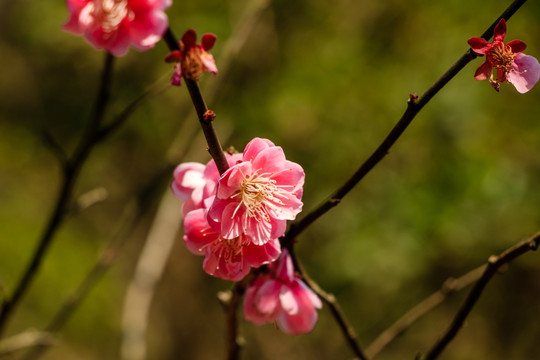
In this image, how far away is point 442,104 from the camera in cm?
142

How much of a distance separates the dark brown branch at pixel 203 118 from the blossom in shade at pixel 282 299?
13cm

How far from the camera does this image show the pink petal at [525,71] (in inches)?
20.1

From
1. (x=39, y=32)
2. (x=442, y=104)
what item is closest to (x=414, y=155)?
(x=442, y=104)

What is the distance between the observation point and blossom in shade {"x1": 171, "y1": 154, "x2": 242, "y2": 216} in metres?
0.53

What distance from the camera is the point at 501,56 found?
498mm

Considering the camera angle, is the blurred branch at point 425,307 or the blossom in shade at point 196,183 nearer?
the blossom in shade at point 196,183

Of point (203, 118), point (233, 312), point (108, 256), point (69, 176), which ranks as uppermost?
point (203, 118)

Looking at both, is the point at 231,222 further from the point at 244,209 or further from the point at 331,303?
the point at 331,303

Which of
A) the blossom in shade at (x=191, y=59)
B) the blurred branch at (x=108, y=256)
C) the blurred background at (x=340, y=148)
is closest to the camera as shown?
the blossom in shade at (x=191, y=59)

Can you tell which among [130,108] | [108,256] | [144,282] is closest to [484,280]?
[130,108]

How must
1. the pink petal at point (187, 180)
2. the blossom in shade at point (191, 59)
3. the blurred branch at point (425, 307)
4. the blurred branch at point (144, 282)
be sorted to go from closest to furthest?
the blossom in shade at point (191, 59)
the pink petal at point (187, 180)
the blurred branch at point (425, 307)
the blurred branch at point (144, 282)

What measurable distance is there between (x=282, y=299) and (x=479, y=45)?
301mm

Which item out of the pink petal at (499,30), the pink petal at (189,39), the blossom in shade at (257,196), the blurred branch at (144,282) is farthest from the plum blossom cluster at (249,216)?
the blurred branch at (144,282)

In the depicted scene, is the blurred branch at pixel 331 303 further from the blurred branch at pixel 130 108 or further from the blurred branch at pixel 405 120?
the blurred branch at pixel 130 108
